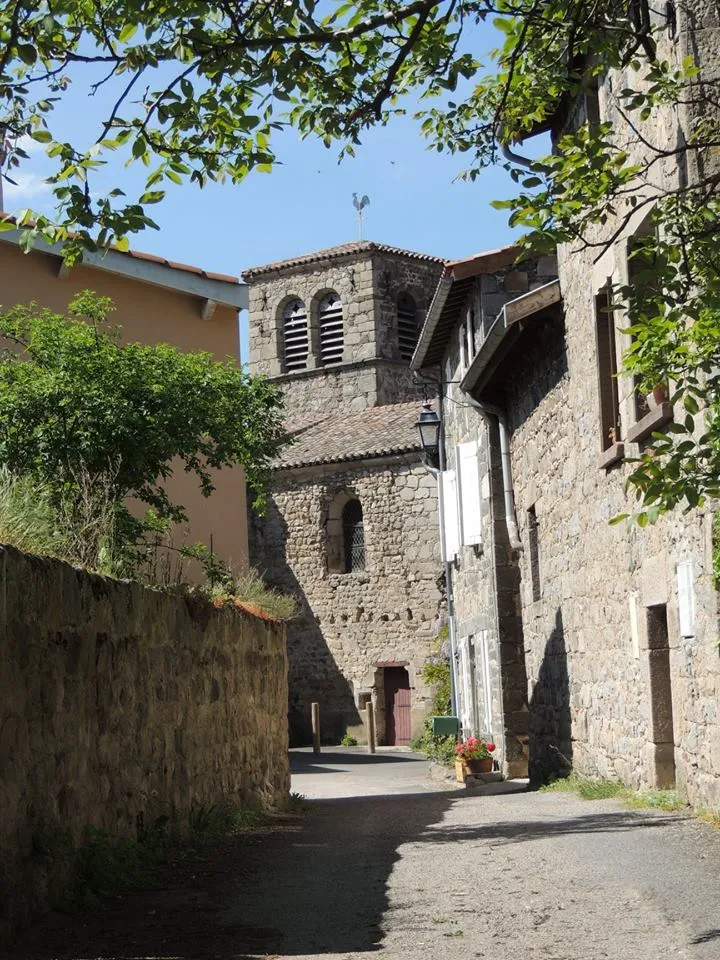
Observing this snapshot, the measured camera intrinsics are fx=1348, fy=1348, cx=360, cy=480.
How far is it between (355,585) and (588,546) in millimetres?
18721

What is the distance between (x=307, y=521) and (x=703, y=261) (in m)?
25.3

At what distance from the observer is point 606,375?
38.1 feet

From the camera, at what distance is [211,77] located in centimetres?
560

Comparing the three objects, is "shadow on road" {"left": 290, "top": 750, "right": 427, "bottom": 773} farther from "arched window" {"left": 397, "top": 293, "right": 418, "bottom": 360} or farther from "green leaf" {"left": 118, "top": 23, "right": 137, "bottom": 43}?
"green leaf" {"left": 118, "top": 23, "right": 137, "bottom": 43}

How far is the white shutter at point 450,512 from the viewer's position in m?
19.8

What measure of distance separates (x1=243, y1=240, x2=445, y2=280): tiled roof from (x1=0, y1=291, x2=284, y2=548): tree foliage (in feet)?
92.0

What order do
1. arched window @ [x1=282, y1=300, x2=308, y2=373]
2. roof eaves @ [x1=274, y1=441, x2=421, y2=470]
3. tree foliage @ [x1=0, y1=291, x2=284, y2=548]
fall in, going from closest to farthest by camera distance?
tree foliage @ [x1=0, y1=291, x2=284, y2=548], roof eaves @ [x1=274, y1=441, x2=421, y2=470], arched window @ [x1=282, y1=300, x2=308, y2=373]

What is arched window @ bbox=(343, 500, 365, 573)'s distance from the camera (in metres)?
31.4

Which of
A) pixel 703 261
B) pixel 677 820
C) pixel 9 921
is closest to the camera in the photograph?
pixel 9 921

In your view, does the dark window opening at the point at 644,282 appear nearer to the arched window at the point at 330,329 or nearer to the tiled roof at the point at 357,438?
the tiled roof at the point at 357,438

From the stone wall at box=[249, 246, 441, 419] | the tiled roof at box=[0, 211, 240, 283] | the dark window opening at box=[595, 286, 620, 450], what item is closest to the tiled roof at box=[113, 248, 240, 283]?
the tiled roof at box=[0, 211, 240, 283]

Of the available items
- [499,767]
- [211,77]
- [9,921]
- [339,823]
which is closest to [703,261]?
[211,77]

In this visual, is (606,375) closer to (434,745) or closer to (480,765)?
(480,765)

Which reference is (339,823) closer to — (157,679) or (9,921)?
(157,679)
